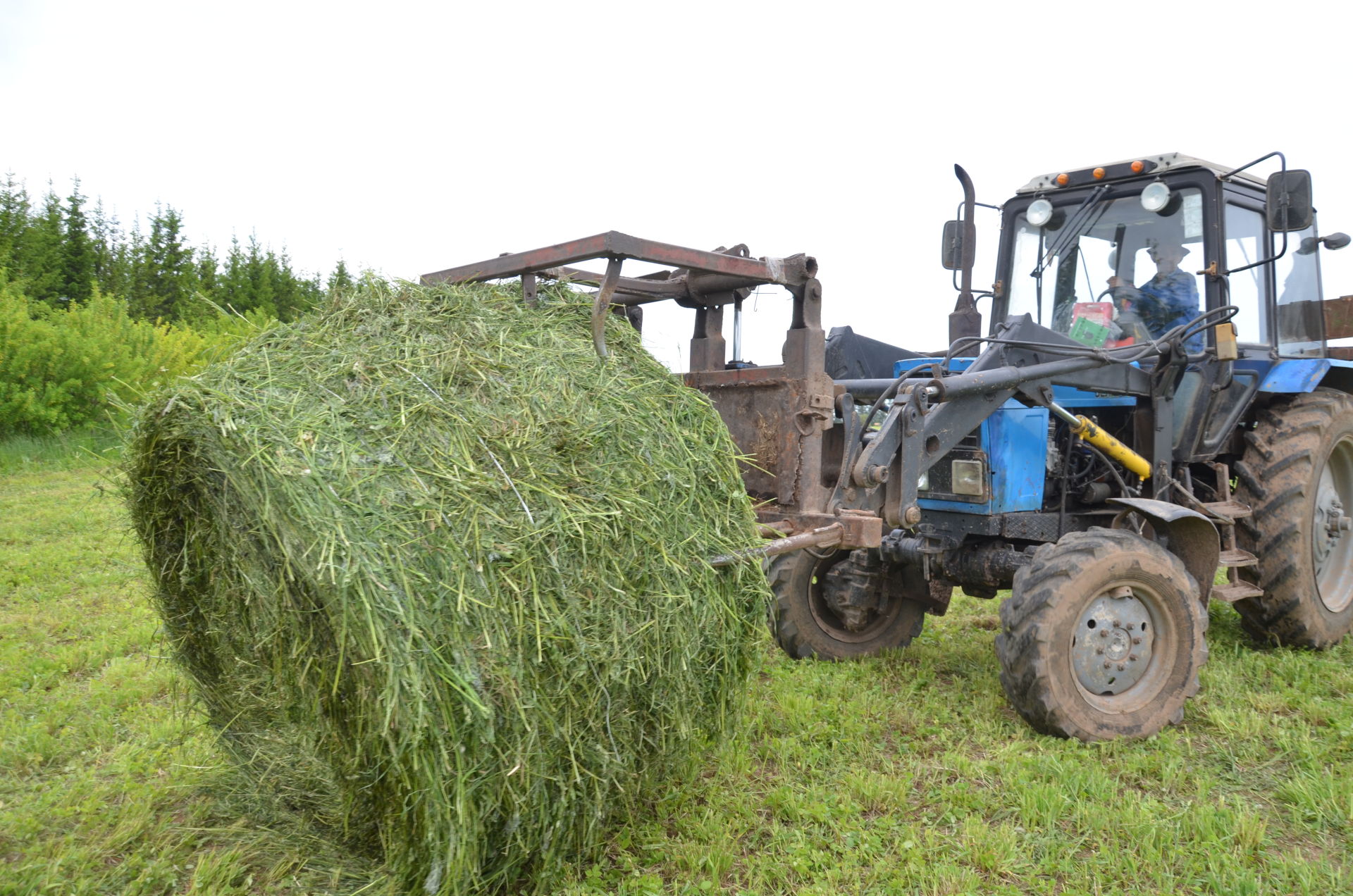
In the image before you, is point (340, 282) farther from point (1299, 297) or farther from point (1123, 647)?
point (1299, 297)

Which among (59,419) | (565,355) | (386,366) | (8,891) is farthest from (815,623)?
(59,419)

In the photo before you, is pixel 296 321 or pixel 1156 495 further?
pixel 1156 495

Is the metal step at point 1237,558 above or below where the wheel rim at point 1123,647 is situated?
above

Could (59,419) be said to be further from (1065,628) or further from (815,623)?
(1065,628)

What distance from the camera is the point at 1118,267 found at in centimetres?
557

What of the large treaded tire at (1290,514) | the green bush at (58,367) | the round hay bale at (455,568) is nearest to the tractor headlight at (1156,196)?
the large treaded tire at (1290,514)

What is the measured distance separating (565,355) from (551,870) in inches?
66.3

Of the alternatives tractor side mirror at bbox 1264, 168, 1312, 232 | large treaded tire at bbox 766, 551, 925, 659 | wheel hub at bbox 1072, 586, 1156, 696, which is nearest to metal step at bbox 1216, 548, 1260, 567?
wheel hub at bbox 1072, 586, 1156, 696

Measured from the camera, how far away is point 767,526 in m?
3.66

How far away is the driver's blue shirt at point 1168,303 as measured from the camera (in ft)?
17.7

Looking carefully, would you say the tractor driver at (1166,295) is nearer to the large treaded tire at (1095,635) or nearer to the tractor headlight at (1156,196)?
the tractor headlight at (1156,196)

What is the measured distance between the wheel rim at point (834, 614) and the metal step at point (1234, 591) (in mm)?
1676

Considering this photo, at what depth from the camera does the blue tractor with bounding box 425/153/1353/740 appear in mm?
4066

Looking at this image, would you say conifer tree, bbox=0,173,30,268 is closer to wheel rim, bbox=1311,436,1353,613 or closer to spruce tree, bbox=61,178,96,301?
spruce tree, bbox=61,178,96,301
